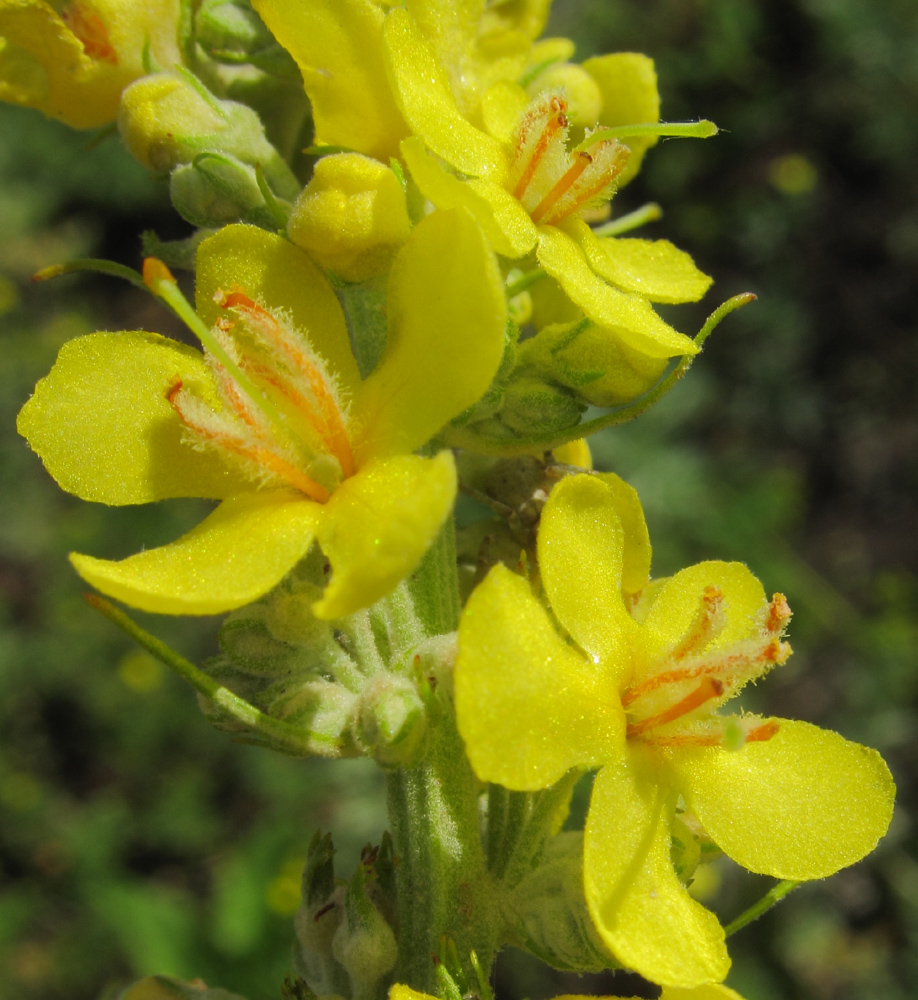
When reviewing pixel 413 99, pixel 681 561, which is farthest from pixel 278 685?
pixel 681 561

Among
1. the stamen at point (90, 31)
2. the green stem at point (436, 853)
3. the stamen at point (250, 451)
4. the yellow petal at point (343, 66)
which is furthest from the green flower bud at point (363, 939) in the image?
the stamen at point (90, 31)

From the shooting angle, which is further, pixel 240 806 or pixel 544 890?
pixel 240 806

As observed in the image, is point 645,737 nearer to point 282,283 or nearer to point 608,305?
point 608,305

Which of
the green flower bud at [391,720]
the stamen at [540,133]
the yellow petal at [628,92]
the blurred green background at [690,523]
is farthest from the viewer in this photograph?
the blurred green background at [690,523]

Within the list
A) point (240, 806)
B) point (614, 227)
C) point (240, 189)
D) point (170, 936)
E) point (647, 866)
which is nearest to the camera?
point (647, 866)

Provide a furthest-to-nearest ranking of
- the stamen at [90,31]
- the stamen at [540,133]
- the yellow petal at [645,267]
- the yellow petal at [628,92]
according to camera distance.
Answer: the yellow petal at [628,92]
the stamen at [90,31]
the yellow petal at [645,267]
the stamen at [540,133]

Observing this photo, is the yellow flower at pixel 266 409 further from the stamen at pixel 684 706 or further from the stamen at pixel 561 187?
the stamen at pixel 684 706

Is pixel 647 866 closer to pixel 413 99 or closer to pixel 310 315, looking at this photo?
pixel 310 315
